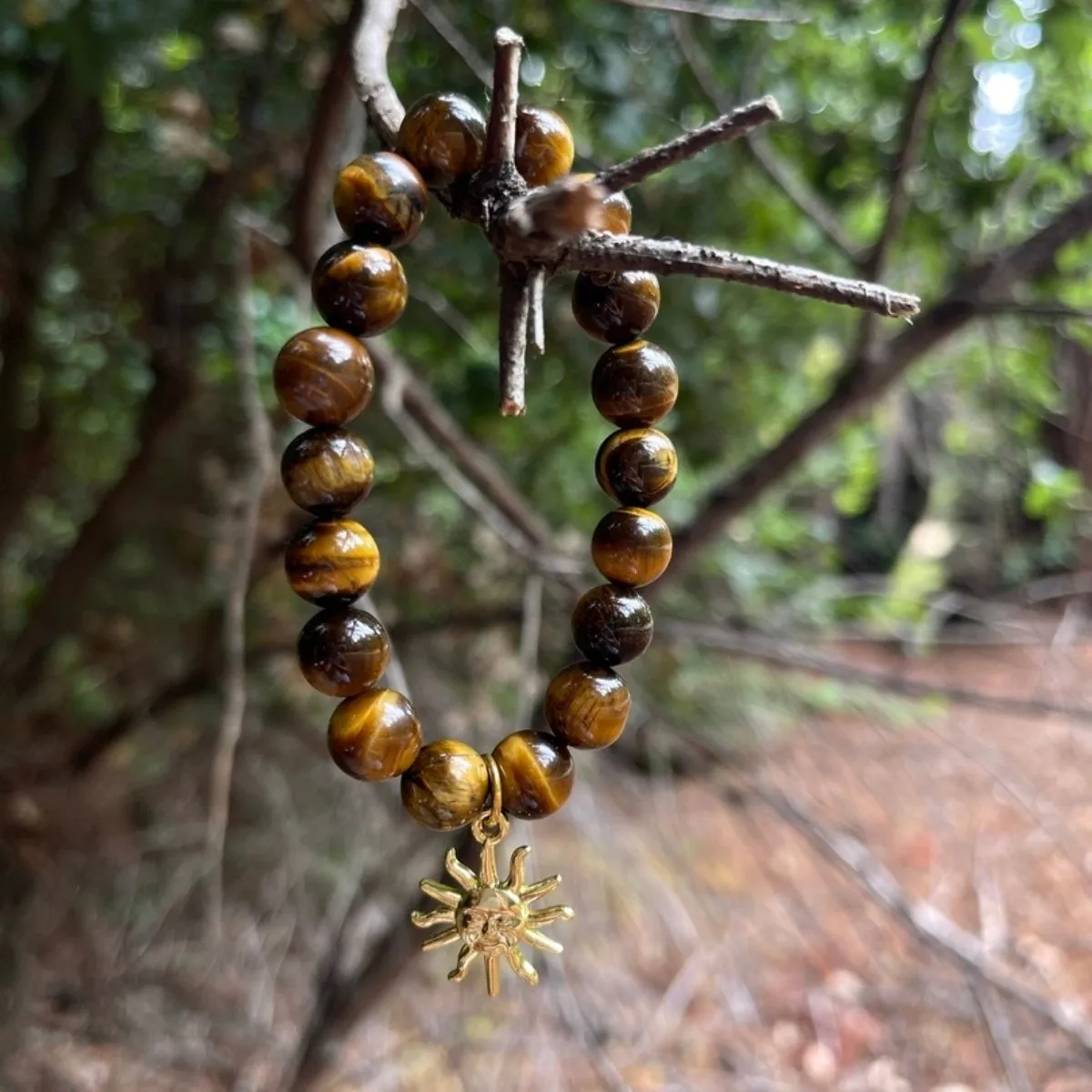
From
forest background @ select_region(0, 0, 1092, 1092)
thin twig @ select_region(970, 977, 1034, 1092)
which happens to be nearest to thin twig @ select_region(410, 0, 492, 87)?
forest background @ select_region(0, 0, 1092, 1092)

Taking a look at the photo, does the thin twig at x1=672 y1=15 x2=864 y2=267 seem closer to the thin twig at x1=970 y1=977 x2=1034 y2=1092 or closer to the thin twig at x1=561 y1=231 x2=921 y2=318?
the thin twig at x1=561 y1=231 x2=921 y2=318

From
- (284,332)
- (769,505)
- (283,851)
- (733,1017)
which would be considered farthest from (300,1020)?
(769,505)

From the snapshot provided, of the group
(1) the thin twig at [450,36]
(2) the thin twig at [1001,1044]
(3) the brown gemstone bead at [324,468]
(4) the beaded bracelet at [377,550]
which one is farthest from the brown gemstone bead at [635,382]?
(2) the thin twig at [1001,1044]

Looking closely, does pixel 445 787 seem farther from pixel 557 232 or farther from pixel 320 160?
pixel 320 160

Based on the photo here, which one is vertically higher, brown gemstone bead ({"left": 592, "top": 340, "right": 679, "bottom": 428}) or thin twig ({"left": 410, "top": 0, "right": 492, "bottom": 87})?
thin twig ({"left": 410, "top": 0, "right": 492, "bottom": 87})

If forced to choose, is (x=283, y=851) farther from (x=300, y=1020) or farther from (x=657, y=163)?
(x=657, y=163)

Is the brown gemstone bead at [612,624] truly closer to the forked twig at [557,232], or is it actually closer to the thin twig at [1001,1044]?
the forked twig at [557,232]
